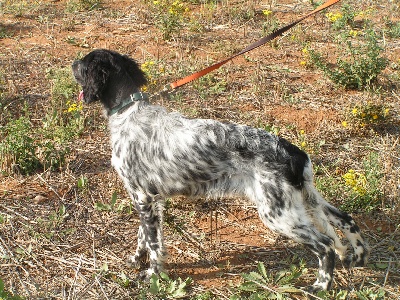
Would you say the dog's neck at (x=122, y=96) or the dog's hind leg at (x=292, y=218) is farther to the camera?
the dog's neck at (x=122, y=96)

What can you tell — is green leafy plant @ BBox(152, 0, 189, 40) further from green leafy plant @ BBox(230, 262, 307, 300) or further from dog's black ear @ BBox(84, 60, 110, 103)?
green leafy plant @ BBox(230, 262, 307, 300)

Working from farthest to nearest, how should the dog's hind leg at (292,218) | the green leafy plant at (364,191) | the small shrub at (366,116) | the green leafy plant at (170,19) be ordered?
the green leafy plant at (170,19) < the small shrub at (366,116) < the green leafy plant at (364,191) < the dog's hind leg at (292,218)

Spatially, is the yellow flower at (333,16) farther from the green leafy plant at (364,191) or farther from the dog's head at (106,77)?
the dog's head at (106,77)

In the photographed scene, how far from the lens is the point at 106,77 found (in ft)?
14.5

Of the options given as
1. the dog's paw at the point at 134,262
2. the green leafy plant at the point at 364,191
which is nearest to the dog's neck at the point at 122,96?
the dog's paw at the point at 134,262

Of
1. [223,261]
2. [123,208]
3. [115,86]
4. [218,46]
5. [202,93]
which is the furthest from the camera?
[218,46]

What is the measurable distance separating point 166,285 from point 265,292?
0.84 meters

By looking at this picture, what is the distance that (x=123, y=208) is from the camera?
530 cm

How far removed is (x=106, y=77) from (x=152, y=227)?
1369 mm

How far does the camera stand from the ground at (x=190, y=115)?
4.61 metres

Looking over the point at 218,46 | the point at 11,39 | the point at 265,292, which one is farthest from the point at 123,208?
the point at 11,39

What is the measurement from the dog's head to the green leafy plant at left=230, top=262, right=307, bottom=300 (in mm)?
1919

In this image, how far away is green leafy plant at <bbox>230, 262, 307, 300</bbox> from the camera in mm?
4133

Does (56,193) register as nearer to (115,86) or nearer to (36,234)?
(36,234)
